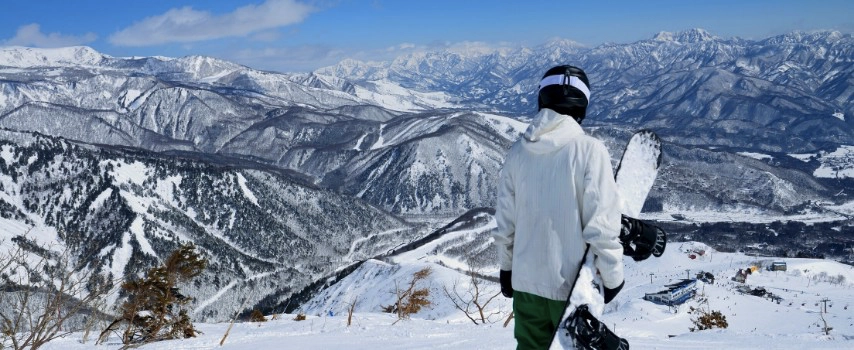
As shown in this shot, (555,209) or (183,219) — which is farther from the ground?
(555,209)

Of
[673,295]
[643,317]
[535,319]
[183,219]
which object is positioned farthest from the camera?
[183,219]

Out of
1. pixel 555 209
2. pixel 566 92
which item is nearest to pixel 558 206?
pixel 555 209

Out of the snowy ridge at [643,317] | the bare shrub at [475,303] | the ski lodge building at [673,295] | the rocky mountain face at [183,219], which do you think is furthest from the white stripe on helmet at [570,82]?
the rocky mountain face at [183,219]

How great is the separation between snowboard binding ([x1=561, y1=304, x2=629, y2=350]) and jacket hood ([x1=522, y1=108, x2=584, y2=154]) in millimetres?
1464

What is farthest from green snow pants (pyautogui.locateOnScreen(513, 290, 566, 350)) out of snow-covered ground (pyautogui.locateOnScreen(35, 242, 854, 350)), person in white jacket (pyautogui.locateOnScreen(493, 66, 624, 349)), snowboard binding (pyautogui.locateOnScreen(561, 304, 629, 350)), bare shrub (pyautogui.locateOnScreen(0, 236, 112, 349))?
bare shrub (pyautogui.locateOnScreen(0, 236, 112, 349))

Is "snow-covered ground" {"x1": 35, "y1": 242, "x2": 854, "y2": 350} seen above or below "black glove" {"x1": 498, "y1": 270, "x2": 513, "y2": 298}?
below

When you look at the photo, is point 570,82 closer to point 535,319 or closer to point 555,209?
point 555,209

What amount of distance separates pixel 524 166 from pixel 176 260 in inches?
713

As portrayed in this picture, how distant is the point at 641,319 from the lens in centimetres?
3791

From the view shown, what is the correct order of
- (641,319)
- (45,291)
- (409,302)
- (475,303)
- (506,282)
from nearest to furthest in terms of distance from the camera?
(506,282) → (45,291) → (475,303) → (409,302) → (641,319)

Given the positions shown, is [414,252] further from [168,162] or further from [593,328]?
[593,328]

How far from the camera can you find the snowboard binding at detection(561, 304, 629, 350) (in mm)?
4621

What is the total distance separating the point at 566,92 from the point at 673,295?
4794 cm

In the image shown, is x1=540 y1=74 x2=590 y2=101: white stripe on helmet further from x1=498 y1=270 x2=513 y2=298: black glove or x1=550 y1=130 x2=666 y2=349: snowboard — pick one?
x1=498 y1=270 x2=513 y2=298: black glove
